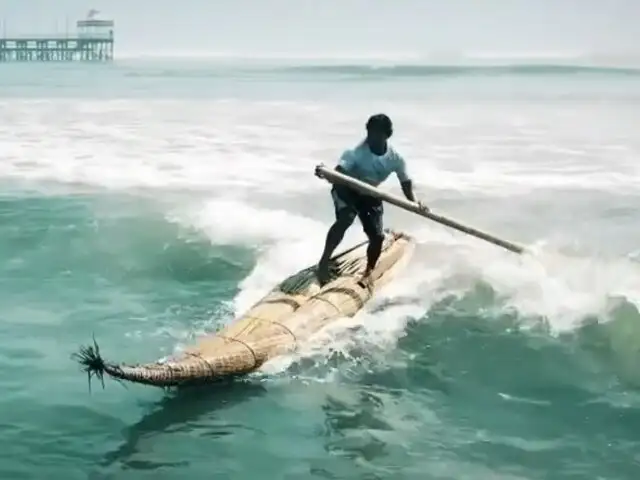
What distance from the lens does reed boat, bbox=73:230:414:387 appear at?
197 inches

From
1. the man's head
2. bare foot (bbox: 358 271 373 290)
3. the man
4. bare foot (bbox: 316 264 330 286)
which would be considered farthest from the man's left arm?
bare foot (bbox: 316 264 330 286)

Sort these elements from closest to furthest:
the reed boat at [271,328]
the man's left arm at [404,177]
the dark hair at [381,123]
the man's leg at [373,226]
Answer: the reed boat at [271,328]
the dark hair at [381,123]
the man's left arm at [404,177]
the man's leg at [373,226]

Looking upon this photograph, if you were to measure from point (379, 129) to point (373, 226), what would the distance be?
72 centimetres

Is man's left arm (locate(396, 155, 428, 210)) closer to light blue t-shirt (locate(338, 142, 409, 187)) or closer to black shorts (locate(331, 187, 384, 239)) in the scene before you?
light blue t-shirt (locate(338, 142, 409, 187))

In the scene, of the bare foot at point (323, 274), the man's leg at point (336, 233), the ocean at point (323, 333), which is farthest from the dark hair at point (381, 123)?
the ocean at point (323, 333)

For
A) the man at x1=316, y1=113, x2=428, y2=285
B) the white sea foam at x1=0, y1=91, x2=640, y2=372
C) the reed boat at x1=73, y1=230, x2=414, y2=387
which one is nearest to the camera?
the reed boat at x1=73, y1=230, x2=414, y2=387

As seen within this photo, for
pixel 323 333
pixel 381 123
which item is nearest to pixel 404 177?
pixel 381 123

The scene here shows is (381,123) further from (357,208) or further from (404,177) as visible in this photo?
(357,208)

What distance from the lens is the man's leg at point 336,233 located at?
21.3 feet

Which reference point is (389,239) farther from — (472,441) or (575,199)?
(575,199)

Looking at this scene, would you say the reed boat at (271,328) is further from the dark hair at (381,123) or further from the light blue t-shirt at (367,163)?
the dark hair at (381,123)

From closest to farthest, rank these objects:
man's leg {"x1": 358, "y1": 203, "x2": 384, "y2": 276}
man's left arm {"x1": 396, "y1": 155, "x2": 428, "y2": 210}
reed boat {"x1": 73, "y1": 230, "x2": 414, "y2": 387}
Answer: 1. reed boat {"x1": 73, "y1": 230, "x2": 414, "y2": 387}
2. man's left arm {"x1": 396, "y1": 155, "x2": 428, "y2": 210}
3. man's leg {"x1": 358, "y1": 203, "x2": 384, "y2": 276}

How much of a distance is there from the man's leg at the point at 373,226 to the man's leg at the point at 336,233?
0.28ft

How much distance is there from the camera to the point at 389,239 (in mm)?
7801
